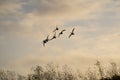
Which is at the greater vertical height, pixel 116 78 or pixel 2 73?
pixel 2 73

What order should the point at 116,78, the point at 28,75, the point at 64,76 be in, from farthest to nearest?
the point at 64,76
the point at 28,75
the point at 116,78

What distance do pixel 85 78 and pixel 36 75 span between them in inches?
729

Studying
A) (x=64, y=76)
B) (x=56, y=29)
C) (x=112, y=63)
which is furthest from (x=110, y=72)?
(x=56, y=29)

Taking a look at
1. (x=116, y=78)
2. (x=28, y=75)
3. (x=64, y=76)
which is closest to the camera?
(x=116, y=78)

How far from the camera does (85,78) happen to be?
106 metres

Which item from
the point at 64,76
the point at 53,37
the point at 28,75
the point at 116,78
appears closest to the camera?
the point at 53,37

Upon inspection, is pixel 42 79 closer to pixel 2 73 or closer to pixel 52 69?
pixel 52 69

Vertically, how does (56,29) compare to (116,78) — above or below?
above

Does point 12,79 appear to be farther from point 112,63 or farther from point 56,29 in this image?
point 56,29

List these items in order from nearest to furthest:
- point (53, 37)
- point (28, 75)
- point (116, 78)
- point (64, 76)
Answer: point (53, 37), point (116, 78), point (28, 75), point (64, 76)

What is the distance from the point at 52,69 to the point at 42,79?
5.02m

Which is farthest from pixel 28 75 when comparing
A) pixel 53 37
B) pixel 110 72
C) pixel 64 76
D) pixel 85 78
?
pixel 53 37

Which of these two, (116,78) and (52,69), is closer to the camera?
(116,78)

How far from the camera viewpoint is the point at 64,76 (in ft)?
346
